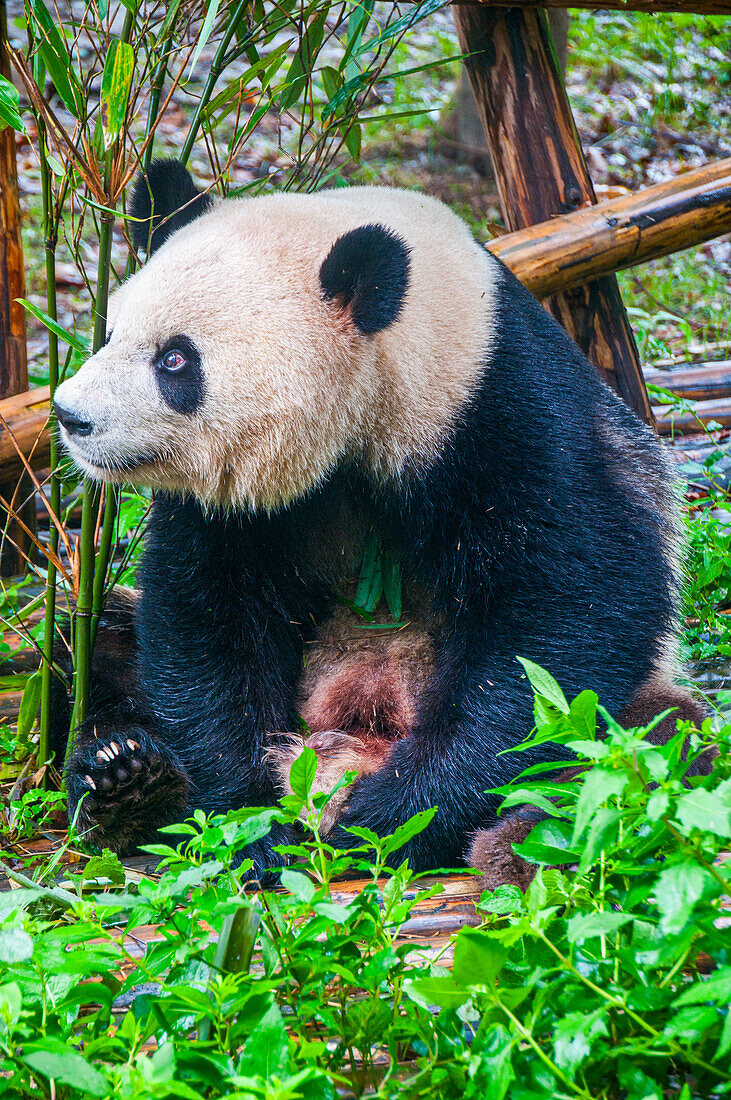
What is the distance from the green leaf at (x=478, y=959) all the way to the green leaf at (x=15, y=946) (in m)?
0.53

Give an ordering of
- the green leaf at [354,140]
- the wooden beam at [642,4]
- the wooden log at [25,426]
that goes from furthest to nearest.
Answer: the wooden log at [25,426] → the wooden beam at [642,4] → the green leaf at [354,140]

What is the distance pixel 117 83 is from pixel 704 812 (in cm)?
183

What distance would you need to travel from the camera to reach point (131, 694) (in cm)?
275

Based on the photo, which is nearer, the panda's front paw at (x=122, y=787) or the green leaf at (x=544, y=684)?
the green leaf at (x=544, y=684)

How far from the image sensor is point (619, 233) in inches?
149

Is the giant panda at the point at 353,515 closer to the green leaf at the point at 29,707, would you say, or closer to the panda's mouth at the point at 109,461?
the panda's mouth at the point at 109,461

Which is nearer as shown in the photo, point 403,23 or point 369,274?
point 369,274

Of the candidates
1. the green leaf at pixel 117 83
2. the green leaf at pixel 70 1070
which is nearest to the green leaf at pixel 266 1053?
the green leaf at pixel 70 1070

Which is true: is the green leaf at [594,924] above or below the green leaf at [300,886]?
below

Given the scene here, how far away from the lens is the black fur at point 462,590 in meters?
2.30

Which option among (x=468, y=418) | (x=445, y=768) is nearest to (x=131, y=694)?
(x=445, y=768)

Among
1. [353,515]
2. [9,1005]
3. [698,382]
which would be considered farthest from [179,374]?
[698,382]

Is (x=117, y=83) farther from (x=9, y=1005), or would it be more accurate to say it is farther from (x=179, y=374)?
(x=9, y=1005)

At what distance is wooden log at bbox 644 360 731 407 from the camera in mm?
4918
